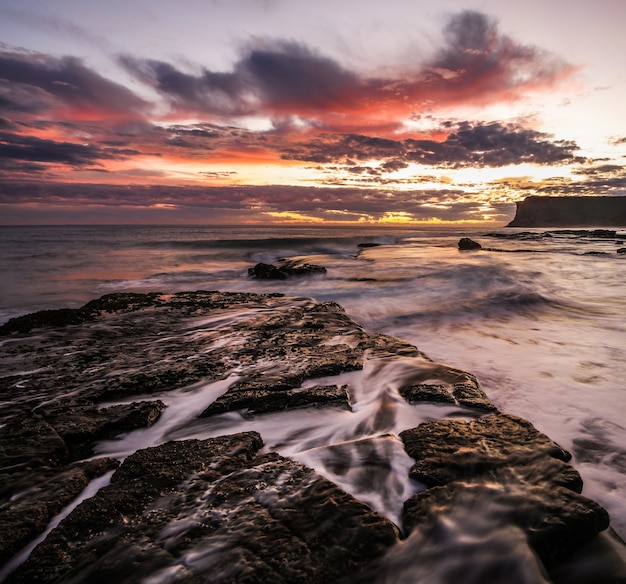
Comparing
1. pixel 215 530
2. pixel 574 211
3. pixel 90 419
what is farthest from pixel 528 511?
pixel 574 211

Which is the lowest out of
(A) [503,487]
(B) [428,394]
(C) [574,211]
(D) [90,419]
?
(D) [90,419]

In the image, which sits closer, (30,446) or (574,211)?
(30,446)

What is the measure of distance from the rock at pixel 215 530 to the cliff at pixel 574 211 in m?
144

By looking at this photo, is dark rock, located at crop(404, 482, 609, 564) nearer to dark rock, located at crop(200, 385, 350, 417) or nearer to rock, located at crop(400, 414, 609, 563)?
rock, located at crop(400, 414, 609, 563)

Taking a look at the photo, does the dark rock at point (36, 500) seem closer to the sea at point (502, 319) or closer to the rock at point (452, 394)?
the sea at point (502, 319)

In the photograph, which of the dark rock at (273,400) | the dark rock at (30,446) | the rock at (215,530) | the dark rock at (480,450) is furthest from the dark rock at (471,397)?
the dark rock at (30,446)

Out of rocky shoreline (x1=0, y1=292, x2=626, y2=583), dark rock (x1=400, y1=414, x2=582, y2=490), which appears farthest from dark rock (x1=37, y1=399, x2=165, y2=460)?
dark rock (x1=400, y1=414, x2=582, y2=490)

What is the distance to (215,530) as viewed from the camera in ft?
6.51

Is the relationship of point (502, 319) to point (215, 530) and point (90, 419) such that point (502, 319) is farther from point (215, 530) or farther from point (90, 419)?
point (90, 419)

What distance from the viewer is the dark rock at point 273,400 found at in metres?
3.62

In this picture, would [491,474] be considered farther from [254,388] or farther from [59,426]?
[59,426]

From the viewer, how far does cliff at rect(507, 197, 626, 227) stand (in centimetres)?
11306

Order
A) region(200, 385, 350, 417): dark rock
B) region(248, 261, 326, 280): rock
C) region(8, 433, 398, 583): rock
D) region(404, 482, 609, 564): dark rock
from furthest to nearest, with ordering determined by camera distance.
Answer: region(248, 261, 326, 280): rock, region(200, 385, 350, 417): dark rock, region(404, 482, 609, 564): dark rock, region(8, 433, 398, 583): rock

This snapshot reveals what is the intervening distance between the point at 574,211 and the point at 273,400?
146247 mm
